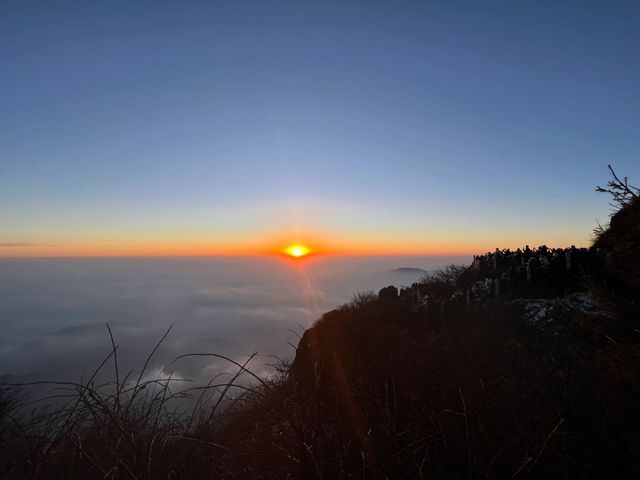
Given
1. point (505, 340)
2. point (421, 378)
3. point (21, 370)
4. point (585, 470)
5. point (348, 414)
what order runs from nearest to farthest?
1. point (585, 470)
2. point (348, 414)
3. point (421, 378)
4. point (505, 340)
5. point (21, 370)

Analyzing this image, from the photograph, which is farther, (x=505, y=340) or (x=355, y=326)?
(x=355, y=326)

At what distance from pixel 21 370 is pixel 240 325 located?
328 feet

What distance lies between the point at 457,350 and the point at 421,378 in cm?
192

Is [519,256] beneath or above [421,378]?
above

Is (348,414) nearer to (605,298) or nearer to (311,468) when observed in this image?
→ (311,468)

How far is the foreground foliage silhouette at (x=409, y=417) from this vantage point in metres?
1.97

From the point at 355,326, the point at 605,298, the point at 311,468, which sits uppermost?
the point at 605,298

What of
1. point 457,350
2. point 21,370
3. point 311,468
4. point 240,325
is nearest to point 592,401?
point 457,350

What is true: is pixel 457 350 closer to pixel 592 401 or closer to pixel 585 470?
pixel 592 401

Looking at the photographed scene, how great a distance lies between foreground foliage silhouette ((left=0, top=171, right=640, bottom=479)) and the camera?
1.97 meters

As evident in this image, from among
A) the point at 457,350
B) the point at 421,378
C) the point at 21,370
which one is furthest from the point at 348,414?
the point at 21,370

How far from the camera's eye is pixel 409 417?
13.2 ft

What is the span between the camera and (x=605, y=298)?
470cm

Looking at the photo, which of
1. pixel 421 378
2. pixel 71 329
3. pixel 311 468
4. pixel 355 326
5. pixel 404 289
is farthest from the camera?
pixel 71 329
